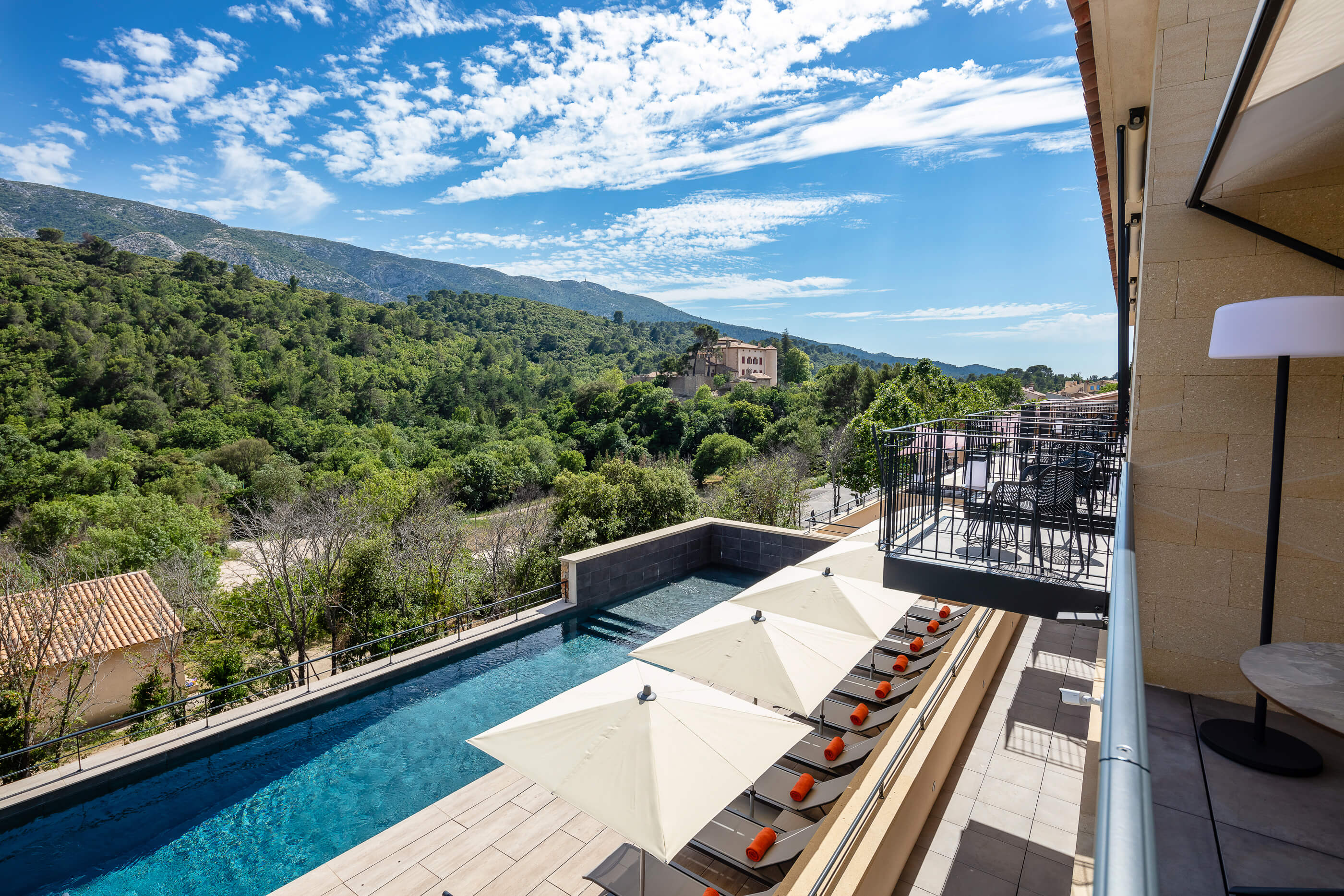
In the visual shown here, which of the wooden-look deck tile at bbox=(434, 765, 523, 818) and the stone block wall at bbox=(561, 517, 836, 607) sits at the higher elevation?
the stone block wall at bbox=(561, 517, 836, 607)

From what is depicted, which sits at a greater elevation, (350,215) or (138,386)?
(350,215)

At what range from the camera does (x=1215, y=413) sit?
270cm

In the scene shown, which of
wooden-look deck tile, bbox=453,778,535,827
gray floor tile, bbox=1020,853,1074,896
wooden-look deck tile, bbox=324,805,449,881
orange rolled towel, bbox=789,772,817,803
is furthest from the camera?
wooden-look deck tile, bbox=453,778,535,827

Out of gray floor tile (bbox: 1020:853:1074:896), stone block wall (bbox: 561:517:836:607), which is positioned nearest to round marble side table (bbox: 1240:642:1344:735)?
gray floor tile (bbox: 1020:853:1074:896)

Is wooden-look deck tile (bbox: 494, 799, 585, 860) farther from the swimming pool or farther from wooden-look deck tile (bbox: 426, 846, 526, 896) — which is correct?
the swimming pool

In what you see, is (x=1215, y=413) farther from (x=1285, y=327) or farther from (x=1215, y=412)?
(x=1285, y=327)

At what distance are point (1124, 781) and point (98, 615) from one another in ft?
46.3

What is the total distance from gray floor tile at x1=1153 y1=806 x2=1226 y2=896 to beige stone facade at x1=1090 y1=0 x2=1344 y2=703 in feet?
3.53

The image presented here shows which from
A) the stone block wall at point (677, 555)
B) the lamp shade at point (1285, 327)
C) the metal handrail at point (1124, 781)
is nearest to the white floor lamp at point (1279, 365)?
the lamp shade at point (1285, 327)

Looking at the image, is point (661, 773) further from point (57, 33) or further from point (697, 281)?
point (697, 281)

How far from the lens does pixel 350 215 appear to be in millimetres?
64438

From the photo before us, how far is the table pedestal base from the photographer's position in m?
2.17

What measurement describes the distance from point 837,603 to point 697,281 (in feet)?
253

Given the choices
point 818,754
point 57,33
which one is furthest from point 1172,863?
point 57,33
